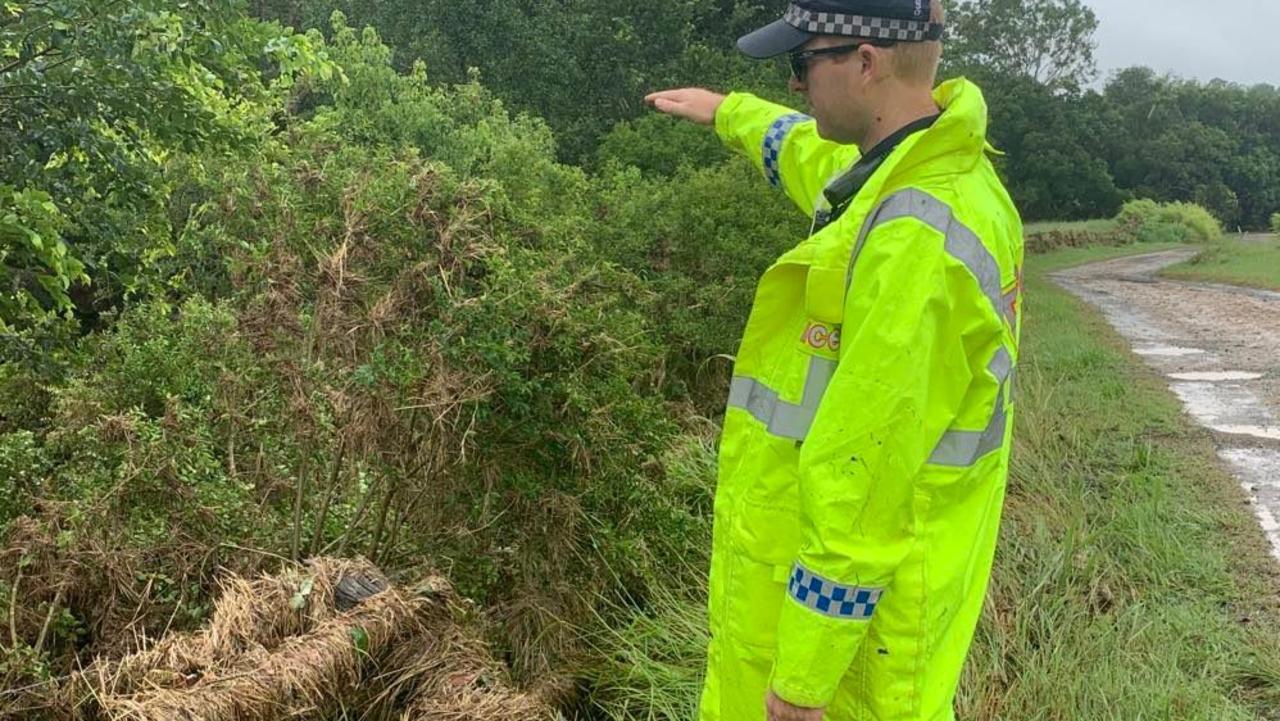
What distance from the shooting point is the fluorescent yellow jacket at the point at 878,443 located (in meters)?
1.75

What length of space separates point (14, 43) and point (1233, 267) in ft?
89.5

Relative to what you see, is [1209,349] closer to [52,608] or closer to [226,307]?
[226,307]

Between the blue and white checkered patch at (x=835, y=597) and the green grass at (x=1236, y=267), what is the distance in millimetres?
21738

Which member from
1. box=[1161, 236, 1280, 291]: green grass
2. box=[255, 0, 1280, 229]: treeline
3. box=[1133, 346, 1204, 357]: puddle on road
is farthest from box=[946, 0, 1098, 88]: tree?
box=[1133, 346, 1204, 357]: puddle on road

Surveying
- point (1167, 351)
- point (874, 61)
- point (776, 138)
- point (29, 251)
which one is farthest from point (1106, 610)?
point (1167, 351)

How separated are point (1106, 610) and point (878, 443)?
2957 millimetres

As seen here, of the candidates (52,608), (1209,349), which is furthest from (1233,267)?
(52,608)

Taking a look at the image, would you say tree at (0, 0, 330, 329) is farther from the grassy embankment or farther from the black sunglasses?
the black sunglasses

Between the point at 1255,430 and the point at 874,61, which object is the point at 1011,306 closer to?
the point at 874,61

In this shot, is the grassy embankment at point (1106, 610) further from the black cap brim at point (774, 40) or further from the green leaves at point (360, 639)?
the black cap brim at point (774, 40)

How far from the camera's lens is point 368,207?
3598 mm

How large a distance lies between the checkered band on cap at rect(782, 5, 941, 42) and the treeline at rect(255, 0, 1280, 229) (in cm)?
870

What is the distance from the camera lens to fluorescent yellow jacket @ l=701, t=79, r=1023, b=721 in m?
1.75

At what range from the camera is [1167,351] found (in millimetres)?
11805
